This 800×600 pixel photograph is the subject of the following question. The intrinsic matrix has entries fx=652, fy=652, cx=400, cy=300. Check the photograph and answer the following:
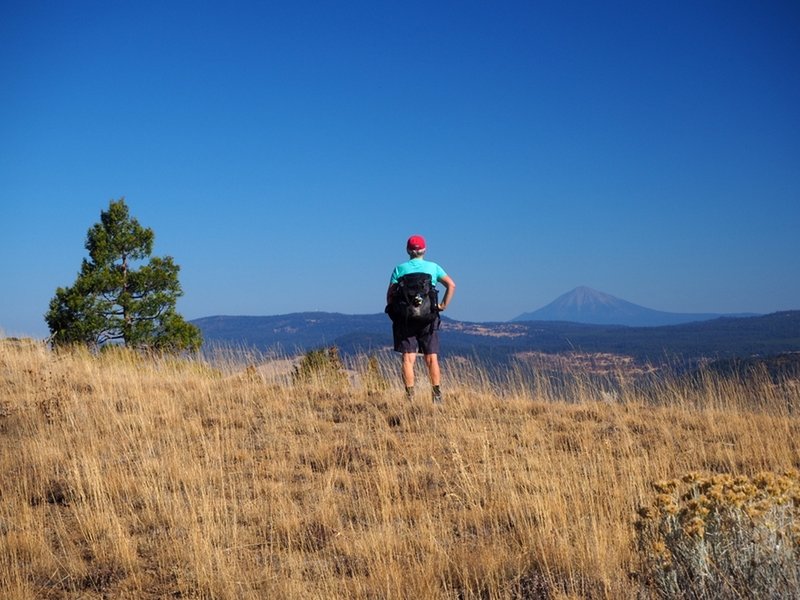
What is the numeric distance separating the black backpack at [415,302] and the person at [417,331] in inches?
2.4

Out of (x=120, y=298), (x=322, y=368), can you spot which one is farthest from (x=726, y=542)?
(x=120, y=298)

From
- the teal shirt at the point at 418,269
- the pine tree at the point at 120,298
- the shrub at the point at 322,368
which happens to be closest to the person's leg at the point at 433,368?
the teal shirt at the point at 418,269

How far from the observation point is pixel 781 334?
12050cm

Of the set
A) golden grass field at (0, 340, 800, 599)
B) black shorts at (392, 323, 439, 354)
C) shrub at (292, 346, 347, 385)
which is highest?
black shorts at (392, 323, 439, 354)

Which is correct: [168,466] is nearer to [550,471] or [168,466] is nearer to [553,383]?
[550,471]

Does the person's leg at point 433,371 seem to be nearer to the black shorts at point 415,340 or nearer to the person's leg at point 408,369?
the black shorts at point 415,340

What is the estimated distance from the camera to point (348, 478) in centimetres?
544

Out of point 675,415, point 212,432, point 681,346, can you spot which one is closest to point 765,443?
A: point 675,415

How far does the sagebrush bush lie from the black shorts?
5831 mm

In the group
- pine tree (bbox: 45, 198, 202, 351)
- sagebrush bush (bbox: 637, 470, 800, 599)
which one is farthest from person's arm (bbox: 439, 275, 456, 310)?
pine tree (bbox: 45, 198, 202, 351)

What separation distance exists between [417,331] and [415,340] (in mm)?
142

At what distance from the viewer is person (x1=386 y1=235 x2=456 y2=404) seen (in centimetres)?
875

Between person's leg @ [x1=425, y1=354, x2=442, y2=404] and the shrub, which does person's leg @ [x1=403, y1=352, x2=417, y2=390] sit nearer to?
person's leg @ [x1=425, y1=354, x2=442, y2=404]

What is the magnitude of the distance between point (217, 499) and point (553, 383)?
6.27m
